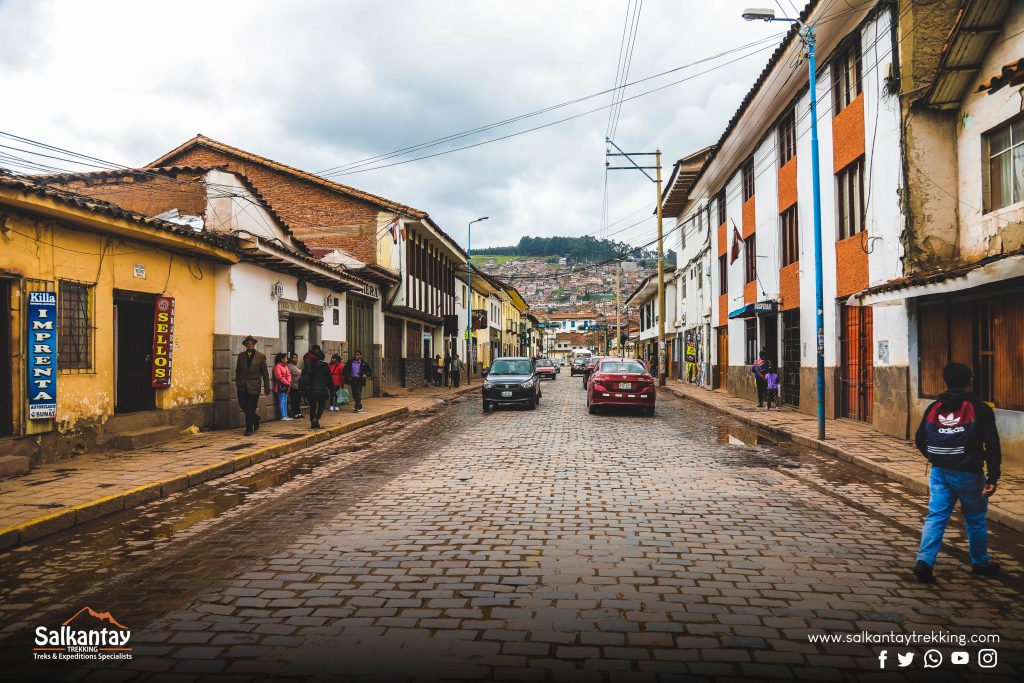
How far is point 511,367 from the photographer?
854 inches

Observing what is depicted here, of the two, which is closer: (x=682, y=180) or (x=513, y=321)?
(x=682, y=180)

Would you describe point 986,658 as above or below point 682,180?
below

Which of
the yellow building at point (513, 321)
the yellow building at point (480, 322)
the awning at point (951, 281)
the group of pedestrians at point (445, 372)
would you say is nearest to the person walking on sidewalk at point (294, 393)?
the awning at point (951, 281)

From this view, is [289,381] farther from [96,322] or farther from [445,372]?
[445,372]

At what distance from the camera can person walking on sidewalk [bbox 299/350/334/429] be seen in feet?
47.4

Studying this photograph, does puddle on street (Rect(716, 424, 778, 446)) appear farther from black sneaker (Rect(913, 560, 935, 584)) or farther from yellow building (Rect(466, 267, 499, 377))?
yellow building (Rect(466, 267, 499, 377))

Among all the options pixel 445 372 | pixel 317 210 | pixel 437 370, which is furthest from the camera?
pixel 445 372

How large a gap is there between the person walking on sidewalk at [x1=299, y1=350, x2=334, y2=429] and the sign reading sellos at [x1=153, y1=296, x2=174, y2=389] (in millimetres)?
3109

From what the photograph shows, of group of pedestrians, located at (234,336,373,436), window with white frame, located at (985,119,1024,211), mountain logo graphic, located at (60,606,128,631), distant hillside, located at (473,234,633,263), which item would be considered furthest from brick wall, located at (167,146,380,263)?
distant hillside, located at (473,234,633,263)

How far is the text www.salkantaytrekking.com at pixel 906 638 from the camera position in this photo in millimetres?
3717

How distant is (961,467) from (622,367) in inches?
576

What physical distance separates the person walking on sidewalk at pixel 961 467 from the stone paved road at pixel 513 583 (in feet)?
0.80

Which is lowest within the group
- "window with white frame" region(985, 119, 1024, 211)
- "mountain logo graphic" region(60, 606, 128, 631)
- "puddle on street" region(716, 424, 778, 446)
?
"puddle on street" region(716, 424, 778, 446)

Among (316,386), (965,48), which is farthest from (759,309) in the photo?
(316,386)
